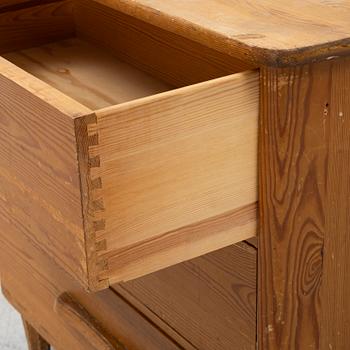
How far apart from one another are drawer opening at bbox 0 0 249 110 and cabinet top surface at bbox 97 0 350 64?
9cm

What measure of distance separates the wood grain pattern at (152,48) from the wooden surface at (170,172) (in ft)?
0.56

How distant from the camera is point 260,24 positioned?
929 mm

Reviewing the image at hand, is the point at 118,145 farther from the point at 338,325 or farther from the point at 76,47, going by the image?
the point at 76,47

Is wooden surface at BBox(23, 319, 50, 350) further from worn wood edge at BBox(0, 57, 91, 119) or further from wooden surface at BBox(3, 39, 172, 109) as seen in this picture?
worn wood edge at BBox(0, 57, 91, 119)

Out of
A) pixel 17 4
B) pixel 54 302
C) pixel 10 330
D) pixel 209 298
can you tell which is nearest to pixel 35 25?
pixel 17 4

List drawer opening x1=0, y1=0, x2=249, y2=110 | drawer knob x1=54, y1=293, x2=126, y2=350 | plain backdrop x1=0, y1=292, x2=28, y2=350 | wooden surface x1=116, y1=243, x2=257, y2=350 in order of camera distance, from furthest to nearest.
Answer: plain backdrop x1=0, y1=292, x2=28, y2=350 < drawer knob x1=54, y1=293, x2=126, y2=350 < drawer opening x1=0, y1=0, x2=249, y2=110 < wooden surface x1=116, y1=243, x2=257, y2=350

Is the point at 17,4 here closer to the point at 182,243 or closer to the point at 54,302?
the point at 54,302

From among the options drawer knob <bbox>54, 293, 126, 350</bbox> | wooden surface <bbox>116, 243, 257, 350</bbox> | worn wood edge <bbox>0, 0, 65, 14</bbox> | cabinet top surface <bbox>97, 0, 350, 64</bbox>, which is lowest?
drawer knob <bbox>54, 293, 126, 350</bbox>

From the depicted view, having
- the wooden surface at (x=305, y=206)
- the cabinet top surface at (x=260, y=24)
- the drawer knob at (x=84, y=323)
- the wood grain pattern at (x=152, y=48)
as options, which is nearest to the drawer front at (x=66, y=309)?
the drawer knob at (x=84, y=323)

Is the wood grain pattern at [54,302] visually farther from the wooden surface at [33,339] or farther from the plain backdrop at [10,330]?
the plain backdrop at [10,330]

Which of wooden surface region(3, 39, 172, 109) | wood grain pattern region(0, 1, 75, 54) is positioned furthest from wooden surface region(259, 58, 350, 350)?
wood grain pattern region(0, 1, 75, 54)

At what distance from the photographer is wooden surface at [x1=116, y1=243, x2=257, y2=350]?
1.02 meters

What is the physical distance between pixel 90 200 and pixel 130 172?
0.05 m

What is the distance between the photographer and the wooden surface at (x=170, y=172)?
81 centimetres
